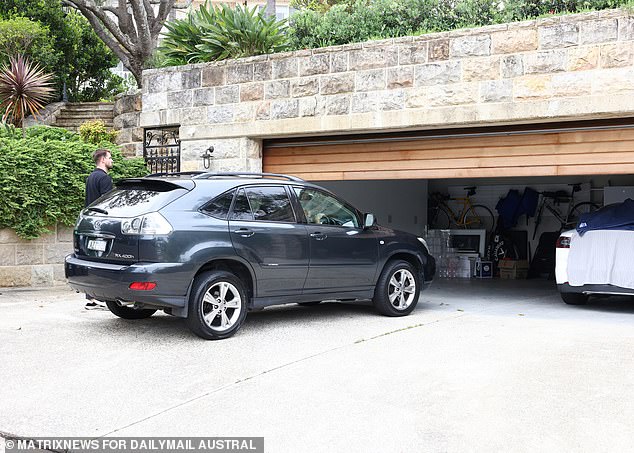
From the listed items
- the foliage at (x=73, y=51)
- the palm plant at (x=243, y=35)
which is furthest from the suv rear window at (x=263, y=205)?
the foliage at (x=73, y=51)

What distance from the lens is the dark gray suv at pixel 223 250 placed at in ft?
24.4

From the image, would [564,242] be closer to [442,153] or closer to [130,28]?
[442,153]

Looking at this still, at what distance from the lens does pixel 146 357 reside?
7070 millimetres

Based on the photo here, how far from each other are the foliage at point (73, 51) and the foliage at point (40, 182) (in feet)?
Answer: 32.1

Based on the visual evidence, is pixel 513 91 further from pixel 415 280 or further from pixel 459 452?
pixel 459 452

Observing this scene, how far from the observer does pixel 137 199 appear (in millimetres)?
7855

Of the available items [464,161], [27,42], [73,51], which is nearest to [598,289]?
[464,161]

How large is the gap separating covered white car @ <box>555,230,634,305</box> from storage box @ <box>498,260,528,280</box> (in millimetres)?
6422

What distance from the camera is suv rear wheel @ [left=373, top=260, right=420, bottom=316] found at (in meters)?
9.35

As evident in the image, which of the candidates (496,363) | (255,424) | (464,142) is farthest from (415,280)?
(255,424)

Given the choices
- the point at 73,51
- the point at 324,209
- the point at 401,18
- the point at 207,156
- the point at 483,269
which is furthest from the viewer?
the point at 73,51

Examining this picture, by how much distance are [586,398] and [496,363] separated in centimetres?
121

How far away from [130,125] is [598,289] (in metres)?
8.05

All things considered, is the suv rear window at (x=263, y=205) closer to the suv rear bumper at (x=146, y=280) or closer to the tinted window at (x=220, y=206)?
the tinted window at (x=220, y=206)
